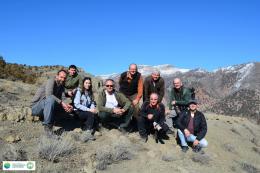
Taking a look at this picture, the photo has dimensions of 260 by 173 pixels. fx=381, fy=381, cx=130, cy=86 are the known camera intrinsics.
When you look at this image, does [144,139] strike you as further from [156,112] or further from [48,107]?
[48,107]

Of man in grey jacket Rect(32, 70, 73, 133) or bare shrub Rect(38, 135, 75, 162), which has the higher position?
man in grey jacket Rect(32, 70, 73, 133)

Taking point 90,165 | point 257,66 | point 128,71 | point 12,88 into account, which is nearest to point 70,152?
point 90,165

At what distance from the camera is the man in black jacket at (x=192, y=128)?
9.80 meters

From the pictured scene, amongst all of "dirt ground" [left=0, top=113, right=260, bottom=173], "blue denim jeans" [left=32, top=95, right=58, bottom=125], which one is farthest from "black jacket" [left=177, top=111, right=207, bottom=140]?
"blue denim jeans" [left=32, top=95, right=58, bottom=125]

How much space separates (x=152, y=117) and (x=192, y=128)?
1.14 meters

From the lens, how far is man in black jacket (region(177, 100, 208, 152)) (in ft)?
32.1

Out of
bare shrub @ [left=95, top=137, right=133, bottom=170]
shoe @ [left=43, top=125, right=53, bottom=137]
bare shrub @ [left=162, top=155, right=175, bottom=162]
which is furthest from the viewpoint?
bare shrub @ [left=162, top=155, right=175, bottom=162]

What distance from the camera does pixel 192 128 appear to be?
392 inches

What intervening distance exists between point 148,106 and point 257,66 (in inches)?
3423

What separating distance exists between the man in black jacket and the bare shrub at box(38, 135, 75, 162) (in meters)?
3.06

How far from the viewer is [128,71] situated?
33.9 feet

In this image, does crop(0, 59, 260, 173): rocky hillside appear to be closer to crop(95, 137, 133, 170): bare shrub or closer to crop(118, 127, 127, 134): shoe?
crop(95, 137, 133, 170): bare shrub

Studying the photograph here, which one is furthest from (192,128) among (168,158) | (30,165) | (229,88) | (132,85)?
(229,88)

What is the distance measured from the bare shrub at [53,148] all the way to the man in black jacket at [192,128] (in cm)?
306
